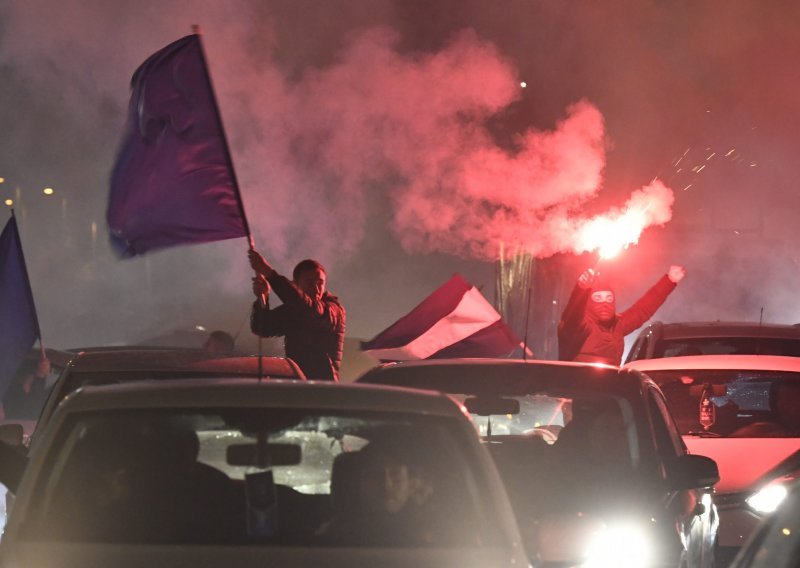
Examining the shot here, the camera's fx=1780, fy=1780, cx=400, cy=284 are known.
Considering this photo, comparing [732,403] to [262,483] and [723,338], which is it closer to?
[723,338]

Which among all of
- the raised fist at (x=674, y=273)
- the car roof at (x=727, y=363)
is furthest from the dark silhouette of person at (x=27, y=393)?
the car roof at (x=727, y=363)

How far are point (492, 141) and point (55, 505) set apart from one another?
17211 millimetres

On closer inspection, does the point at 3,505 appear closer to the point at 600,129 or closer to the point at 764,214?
the point at 600,129

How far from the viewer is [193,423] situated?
16.6ft

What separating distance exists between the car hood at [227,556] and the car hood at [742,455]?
5.26 metres

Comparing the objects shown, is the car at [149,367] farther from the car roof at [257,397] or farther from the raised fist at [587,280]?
the raised fist at [587,280]

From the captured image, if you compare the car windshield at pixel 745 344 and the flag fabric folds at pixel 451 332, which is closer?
the car windshield at pixel 745 344

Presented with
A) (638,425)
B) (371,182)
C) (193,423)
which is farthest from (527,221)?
(193,423)

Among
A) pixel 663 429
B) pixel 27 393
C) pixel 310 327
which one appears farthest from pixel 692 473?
pixel 27 393

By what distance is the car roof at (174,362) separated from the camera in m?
8.82

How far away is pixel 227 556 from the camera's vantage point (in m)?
4.56

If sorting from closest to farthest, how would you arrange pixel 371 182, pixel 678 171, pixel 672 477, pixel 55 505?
pixel 55 505 → pixel 672 477 → pixel 371 182 → pixel 678 171

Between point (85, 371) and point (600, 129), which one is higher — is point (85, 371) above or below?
below

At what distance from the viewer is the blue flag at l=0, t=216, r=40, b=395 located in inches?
514
